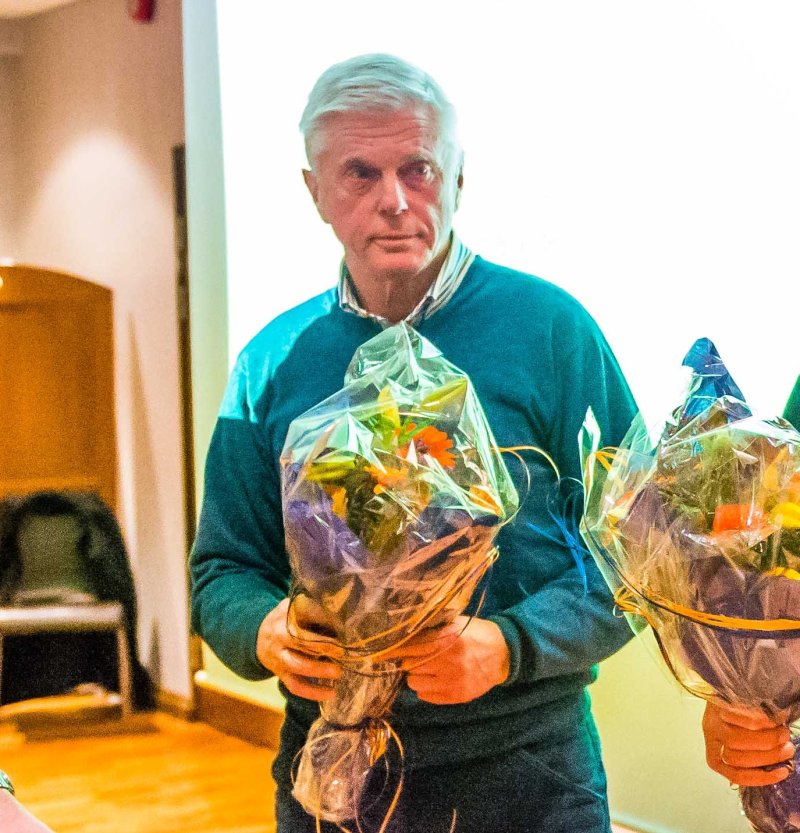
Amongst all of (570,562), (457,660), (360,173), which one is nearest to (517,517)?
(570,562)

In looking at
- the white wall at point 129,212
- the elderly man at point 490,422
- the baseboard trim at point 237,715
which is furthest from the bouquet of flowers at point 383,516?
the white wall at point 129,212

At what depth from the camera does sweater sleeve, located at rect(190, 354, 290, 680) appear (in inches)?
59.7

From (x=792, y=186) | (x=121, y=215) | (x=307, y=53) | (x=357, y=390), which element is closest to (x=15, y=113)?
(x=121, y=215)

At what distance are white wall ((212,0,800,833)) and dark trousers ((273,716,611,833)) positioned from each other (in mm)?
705

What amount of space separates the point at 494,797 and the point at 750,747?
1.43 ft

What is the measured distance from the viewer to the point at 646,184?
2.11 metres

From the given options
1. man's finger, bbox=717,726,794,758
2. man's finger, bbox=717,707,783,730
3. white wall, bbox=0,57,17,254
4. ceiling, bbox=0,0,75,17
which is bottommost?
man's finger, bbox=717,726,794,758

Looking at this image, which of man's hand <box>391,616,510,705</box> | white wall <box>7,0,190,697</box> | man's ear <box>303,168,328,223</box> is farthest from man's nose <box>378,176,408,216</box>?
white wall <box>7,0,190,697</box>

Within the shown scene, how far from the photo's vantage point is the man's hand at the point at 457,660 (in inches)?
46.4

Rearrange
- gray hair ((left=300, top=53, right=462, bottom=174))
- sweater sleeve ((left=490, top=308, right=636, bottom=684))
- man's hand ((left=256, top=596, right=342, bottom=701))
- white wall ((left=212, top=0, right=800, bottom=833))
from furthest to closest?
1. white wall ((left=212, top=0, right=800, bottom=833))
2. gray hair ((left=300, top=53, right=462, bottom=174))
3. sweater sleeve ((left=490, top=308, right=636, bottom=684))
4. man's hand ((left=256, top=596, right=342, bottom=701))

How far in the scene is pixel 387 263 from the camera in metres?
1.47

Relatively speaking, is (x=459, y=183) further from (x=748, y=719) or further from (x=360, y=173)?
(x=748, y=719)

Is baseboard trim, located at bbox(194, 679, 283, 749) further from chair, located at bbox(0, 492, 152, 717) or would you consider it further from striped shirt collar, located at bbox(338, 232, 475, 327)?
striped shirt collar, located at bbox(338, 232, 475, 327)

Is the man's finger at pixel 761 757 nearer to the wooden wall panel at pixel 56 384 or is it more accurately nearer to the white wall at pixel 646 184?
the white wall at pixel 646 184
